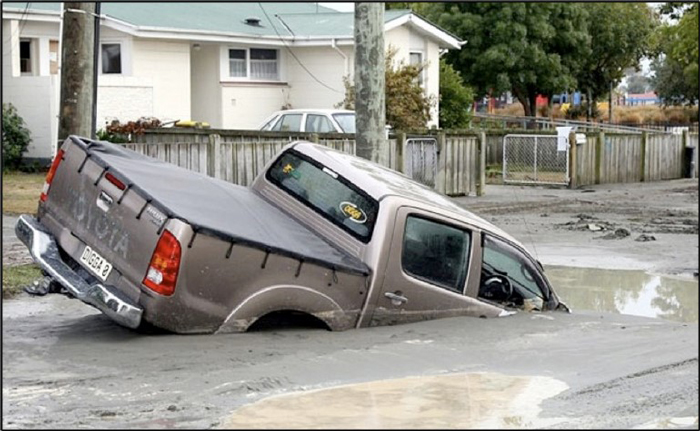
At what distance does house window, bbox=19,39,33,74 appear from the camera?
1158 inches

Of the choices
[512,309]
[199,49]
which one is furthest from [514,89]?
[512,309]

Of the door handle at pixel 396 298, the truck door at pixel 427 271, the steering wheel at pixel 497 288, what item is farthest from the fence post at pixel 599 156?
the door handle at pixel 396 298

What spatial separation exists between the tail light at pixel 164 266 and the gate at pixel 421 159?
15770 mm

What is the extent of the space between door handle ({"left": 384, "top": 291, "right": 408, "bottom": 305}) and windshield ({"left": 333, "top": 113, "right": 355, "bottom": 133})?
16631mm

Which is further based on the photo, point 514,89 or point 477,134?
point 514,89

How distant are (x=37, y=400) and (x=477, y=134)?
19931 mm

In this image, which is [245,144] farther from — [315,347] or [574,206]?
[315,347]

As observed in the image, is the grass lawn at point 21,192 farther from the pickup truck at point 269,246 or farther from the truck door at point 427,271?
the truck door at point 427,271

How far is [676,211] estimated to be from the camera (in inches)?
928

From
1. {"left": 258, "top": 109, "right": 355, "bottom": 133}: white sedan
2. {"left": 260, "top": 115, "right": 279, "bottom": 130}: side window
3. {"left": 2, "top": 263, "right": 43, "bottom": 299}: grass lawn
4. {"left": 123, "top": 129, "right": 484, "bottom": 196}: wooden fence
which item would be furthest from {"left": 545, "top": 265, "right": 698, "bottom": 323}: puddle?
{"left": 260, "top": 115, "right": 279, "bottom": 130}: side window

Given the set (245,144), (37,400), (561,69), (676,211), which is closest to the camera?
(37,400)

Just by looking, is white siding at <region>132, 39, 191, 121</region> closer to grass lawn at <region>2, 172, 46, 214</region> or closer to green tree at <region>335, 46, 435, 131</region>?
green tree at <region>335, 46, 435, 131</region>

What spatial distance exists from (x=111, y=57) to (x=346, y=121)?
803cm

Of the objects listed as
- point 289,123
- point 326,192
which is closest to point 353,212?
point 326,192
